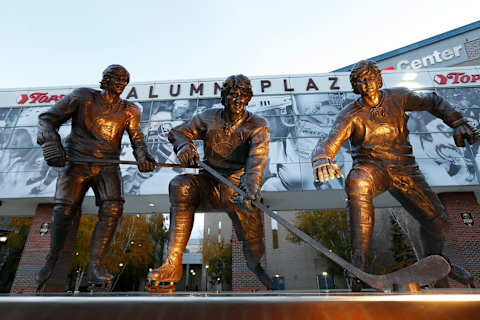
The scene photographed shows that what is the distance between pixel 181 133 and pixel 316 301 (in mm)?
2126

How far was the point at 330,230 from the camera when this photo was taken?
777 inches

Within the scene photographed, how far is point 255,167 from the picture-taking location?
236 centimetres

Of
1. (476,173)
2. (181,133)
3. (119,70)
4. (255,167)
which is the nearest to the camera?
(255,167)

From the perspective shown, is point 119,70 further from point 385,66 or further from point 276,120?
point 385,66

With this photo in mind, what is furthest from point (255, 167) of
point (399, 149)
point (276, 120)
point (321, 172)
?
point (276, 120)

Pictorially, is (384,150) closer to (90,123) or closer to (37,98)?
(90,123)

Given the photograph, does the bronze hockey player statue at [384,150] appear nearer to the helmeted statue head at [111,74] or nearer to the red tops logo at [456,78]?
the helmeted statue head at [111,74]

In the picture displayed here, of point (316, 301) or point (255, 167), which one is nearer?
point (316, 301)

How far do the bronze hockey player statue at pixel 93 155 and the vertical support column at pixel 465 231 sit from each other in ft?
36.3

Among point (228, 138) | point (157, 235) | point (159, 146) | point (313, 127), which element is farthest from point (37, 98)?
point (157, 235)

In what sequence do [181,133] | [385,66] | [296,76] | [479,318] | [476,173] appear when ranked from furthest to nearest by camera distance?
[385,66]
[296,76]
[476,173]
[181,133]
[479,318]

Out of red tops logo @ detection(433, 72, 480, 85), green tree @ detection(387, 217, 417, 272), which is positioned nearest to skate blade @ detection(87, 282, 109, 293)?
red tops logo @ detection(433, 72, 480, 85)

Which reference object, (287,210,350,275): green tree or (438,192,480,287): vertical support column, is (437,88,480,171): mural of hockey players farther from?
(287,210,350,275): green tree

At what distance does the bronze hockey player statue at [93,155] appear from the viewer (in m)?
2.52
